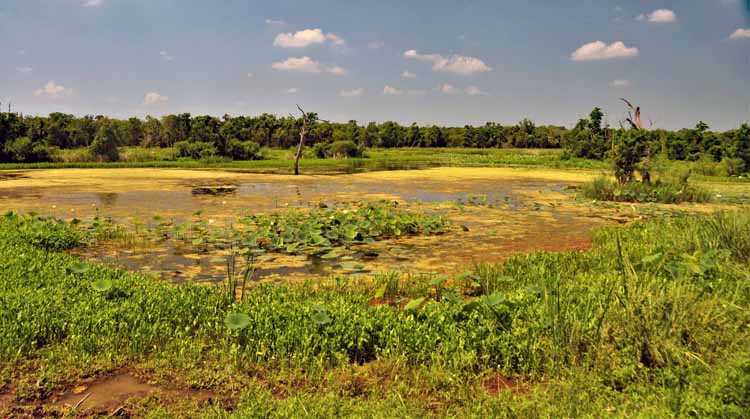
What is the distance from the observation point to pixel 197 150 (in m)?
40.6

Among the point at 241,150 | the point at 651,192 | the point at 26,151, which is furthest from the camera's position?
the point at 241,150

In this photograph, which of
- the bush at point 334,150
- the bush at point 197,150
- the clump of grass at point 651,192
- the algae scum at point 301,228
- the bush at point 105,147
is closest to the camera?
the algae scum at point 301,228

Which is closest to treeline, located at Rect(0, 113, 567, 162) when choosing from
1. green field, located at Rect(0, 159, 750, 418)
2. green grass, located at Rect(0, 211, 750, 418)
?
green field, located at Rect(0, 159, 750, 418)

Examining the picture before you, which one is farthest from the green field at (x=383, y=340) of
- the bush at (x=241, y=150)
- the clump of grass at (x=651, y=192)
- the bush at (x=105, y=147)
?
the bush at (x=241, y=150)

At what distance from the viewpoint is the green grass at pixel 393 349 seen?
3324 mm

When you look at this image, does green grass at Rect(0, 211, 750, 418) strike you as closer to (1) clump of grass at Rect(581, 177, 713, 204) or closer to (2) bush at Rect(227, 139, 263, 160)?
(1) clump of grass at Rect(581, 177, 713, 204)

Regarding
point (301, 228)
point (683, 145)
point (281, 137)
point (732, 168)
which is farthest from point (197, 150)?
point (683, 145)

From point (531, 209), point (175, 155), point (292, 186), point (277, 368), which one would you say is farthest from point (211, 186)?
point (175, 155)

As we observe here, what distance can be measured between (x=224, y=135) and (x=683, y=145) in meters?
38.0

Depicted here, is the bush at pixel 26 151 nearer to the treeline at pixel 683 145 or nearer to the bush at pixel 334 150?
the bush at pixel 334 150

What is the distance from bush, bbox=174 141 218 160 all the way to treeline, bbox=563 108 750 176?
27.5 m

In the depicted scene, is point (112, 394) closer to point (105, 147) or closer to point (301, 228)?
point (301, 228)

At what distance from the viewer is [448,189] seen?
20094 mm

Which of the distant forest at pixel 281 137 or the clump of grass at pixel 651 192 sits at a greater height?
the distant forest at pixel 281 137
